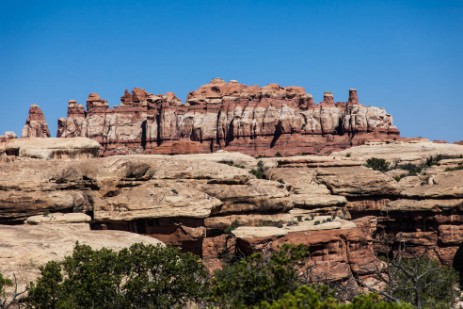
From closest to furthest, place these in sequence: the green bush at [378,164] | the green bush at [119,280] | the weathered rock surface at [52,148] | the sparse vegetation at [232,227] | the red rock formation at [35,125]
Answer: the green bush at [119,280] → the sparse vegetation at [232,227] → the weathered rock surface at [52,148] → the green bush at [378,164] → the red rock formation at [35,125]

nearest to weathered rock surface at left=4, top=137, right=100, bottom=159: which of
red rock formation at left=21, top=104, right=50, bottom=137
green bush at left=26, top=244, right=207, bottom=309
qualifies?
green bush at left=26, top=244, right=207, bottom=309

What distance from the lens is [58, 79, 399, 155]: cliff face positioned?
136500 mm

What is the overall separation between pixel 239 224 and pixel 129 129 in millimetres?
111788

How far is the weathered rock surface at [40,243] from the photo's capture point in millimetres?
25531

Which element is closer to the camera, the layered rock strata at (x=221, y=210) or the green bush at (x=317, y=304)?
the green bush at (x=317, y=304)

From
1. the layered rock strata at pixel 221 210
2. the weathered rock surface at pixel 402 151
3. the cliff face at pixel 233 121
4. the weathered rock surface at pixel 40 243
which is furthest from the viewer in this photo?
the cliff face at pixel 233 121

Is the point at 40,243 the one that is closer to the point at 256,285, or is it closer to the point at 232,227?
the point at 256,285

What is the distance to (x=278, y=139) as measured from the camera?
136 meters

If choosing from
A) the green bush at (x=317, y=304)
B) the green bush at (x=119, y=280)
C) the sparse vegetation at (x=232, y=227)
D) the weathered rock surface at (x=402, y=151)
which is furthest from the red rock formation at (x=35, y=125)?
the green bush at (x=317, y=304)

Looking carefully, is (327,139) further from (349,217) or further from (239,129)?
(349,217)

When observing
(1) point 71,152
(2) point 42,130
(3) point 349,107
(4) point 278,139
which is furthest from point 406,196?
(2) point 42,130

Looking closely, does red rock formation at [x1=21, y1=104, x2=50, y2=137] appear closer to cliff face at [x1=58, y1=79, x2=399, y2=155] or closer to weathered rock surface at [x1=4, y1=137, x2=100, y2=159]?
cliff face at [x1=58, y1=79, x2=399, y2=155]

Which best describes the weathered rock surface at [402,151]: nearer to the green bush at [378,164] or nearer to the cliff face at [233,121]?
the green bush at [378,164]

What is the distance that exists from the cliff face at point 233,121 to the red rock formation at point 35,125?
3999 mm
